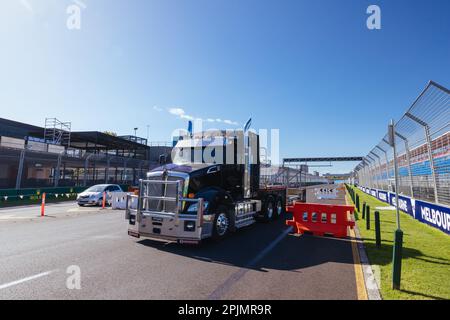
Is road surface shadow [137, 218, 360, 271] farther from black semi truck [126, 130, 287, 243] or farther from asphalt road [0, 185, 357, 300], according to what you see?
black semi truck [126, 130, 287, 243]

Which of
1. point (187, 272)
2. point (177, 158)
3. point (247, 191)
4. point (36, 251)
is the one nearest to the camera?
point (187, 272)

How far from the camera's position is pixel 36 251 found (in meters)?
6.46

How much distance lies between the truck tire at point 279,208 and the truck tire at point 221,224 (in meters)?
4.76

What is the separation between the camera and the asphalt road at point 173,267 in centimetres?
417

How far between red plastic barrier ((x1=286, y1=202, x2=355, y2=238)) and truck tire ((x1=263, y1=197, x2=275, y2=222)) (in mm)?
2370

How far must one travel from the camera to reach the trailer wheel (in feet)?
41.2

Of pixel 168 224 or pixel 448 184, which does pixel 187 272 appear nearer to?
pixel 168 224

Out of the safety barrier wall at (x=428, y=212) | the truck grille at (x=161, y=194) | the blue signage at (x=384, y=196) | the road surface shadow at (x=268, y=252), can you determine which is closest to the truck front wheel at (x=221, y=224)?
the road surface shadow at (x=268, y=252)

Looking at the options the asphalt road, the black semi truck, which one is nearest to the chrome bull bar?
the black semi truck
